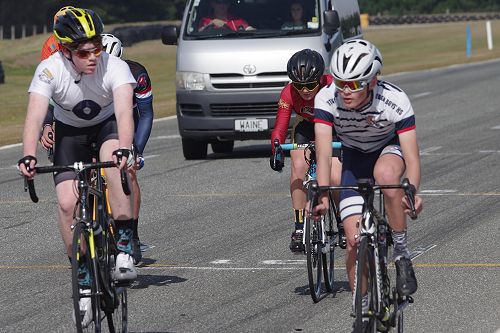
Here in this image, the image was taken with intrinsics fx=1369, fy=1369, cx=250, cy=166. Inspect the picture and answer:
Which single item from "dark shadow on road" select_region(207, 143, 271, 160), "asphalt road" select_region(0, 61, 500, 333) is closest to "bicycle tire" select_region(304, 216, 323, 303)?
"asphalt road" select_region(0, 61, 500, 333)

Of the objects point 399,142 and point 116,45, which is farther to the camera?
point 116,45

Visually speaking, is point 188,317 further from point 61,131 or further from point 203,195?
point 203,195

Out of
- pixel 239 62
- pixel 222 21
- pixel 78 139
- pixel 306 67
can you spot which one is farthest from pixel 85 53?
pixel 222 21

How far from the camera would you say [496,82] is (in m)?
33.5

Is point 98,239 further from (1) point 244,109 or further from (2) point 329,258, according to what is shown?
(1) point 244,109

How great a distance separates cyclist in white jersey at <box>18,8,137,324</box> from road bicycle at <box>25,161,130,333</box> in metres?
0.13

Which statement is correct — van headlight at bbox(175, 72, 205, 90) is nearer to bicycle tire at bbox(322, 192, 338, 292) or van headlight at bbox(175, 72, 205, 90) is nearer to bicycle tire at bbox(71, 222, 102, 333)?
bicycle tire at bbox(322, 192, 338, 292)

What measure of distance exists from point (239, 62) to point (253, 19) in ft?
2.51

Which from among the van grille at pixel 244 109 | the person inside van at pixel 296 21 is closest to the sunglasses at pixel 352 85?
the van grille at pixel 244 109

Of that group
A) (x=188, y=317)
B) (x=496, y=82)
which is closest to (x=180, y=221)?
(x=188, y=317)

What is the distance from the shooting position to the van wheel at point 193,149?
61.8 feet

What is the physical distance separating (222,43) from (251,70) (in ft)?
1.83

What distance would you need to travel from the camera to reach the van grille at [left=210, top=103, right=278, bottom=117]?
18312mm

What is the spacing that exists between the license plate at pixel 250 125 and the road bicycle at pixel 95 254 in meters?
10.3
